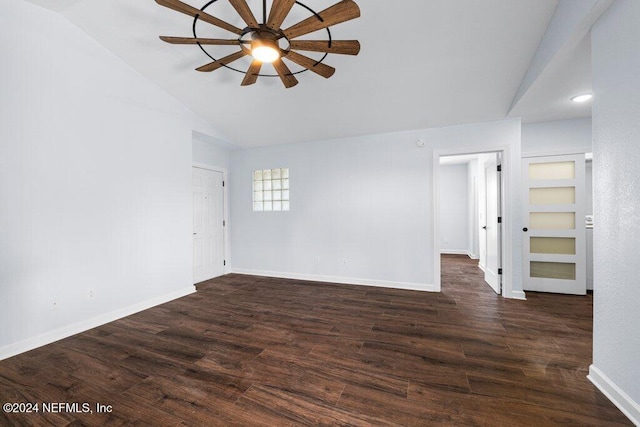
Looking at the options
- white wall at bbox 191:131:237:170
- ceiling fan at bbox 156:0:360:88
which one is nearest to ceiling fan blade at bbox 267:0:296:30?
ceiling fan at bbox 156:0:360:88

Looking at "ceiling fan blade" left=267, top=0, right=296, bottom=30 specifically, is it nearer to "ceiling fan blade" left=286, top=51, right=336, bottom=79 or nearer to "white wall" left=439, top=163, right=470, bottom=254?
"ceiling fan blade" left=286, top=51, right=336, bottom=79

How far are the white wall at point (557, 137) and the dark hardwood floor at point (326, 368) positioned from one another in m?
2.22

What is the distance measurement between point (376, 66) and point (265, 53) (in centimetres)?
163

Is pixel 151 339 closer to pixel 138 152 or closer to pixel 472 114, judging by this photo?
pixel 138 152

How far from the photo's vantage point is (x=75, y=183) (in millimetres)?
2840

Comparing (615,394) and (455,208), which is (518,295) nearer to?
(615,394)

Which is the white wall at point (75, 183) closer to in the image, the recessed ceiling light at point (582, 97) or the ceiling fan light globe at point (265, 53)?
the ceiling fan light globe at point (265, 53)

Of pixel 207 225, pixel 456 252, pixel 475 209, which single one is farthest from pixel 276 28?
pixel 456 252

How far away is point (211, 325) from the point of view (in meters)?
2.96

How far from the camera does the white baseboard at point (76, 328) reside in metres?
2.38

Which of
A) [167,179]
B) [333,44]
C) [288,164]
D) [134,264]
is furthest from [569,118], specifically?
[134,264]

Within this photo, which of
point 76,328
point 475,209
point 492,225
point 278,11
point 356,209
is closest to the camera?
point 278,11

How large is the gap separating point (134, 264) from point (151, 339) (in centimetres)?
122

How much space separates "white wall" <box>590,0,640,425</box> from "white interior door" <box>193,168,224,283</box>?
16.8 feet
